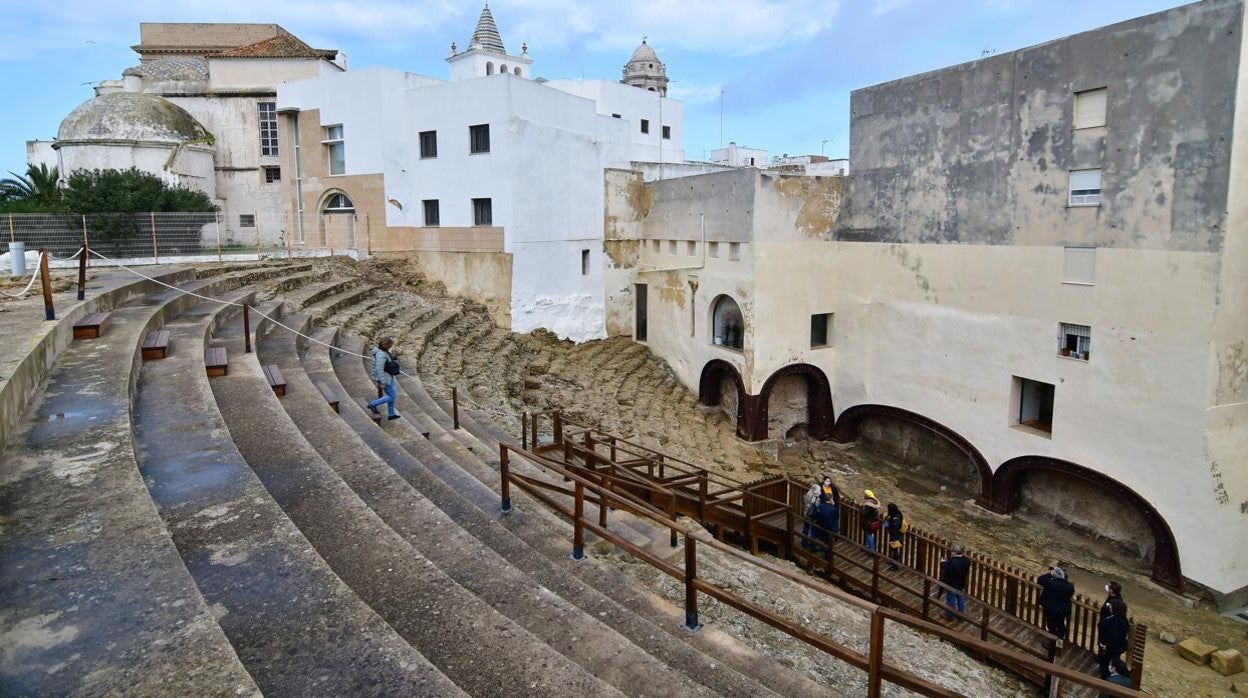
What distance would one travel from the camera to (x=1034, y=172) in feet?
49.0

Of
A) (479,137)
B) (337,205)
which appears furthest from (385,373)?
(337,205)

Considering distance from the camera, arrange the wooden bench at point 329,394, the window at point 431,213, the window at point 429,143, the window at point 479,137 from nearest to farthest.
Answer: the wooden bench at point 329,394 < the window at point 479,137 < the window at point 429,143 < the window at point 431,213

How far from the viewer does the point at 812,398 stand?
20016mm

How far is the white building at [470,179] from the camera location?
67.3 feet

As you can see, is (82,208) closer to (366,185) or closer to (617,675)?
(366,185)

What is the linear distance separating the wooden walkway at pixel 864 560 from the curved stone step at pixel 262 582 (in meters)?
4.18

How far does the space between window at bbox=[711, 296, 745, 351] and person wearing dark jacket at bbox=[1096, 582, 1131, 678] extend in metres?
10.9

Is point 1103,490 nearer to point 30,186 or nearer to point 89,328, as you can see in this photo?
point 89,328

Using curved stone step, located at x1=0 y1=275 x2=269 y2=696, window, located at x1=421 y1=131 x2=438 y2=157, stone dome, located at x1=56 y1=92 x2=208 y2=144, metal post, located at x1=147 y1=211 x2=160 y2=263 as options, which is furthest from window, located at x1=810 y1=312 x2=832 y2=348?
stone dome, located at x1=56 y1=92 x2=208 y2=144

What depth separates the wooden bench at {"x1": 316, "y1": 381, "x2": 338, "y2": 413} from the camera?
31.9 ft

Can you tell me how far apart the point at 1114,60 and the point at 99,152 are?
28.0 meters

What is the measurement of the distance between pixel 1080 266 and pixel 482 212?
46.9ft

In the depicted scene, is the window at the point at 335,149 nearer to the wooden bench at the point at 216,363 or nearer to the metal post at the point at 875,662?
the wooden bench at the point at 216,363

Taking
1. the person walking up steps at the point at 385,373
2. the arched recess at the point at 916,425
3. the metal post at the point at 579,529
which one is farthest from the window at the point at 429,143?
the metal post at the point at 579,529
